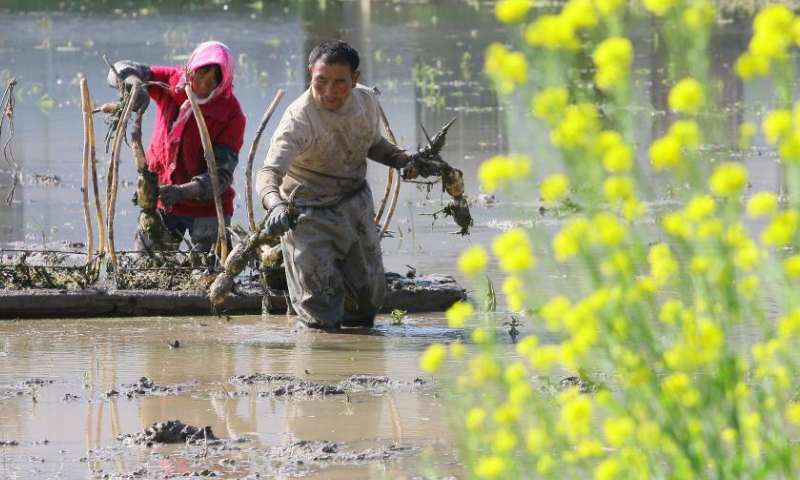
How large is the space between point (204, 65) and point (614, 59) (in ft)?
16.0

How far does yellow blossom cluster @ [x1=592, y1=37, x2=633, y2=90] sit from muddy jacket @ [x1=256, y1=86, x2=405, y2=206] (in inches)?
158

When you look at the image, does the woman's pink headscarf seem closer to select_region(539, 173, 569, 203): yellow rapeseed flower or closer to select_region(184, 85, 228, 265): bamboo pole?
select_region(184, 85, 228, 265): bamboo pole

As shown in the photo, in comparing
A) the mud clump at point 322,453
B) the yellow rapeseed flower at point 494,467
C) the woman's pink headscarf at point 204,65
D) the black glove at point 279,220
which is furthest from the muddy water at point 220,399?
the yellow rapeseed flower at point 494,467

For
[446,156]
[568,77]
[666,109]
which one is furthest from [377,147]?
[666,109]

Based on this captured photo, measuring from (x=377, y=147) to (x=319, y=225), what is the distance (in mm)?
486

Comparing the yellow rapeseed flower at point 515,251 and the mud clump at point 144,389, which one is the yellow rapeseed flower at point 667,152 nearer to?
the yellow rapeseed flower at point 515,251

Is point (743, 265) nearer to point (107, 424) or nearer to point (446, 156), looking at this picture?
point (107, 424)

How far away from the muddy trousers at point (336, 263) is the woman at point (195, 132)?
62cm

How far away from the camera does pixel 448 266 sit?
8797 millimetres

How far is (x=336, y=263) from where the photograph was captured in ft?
24.1

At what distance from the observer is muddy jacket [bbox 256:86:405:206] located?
6898 millimetres

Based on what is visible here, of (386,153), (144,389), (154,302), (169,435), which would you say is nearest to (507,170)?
(169,435)

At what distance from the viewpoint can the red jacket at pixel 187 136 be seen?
7625mm

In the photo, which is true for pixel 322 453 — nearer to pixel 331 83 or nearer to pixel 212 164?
pixel 331 83
